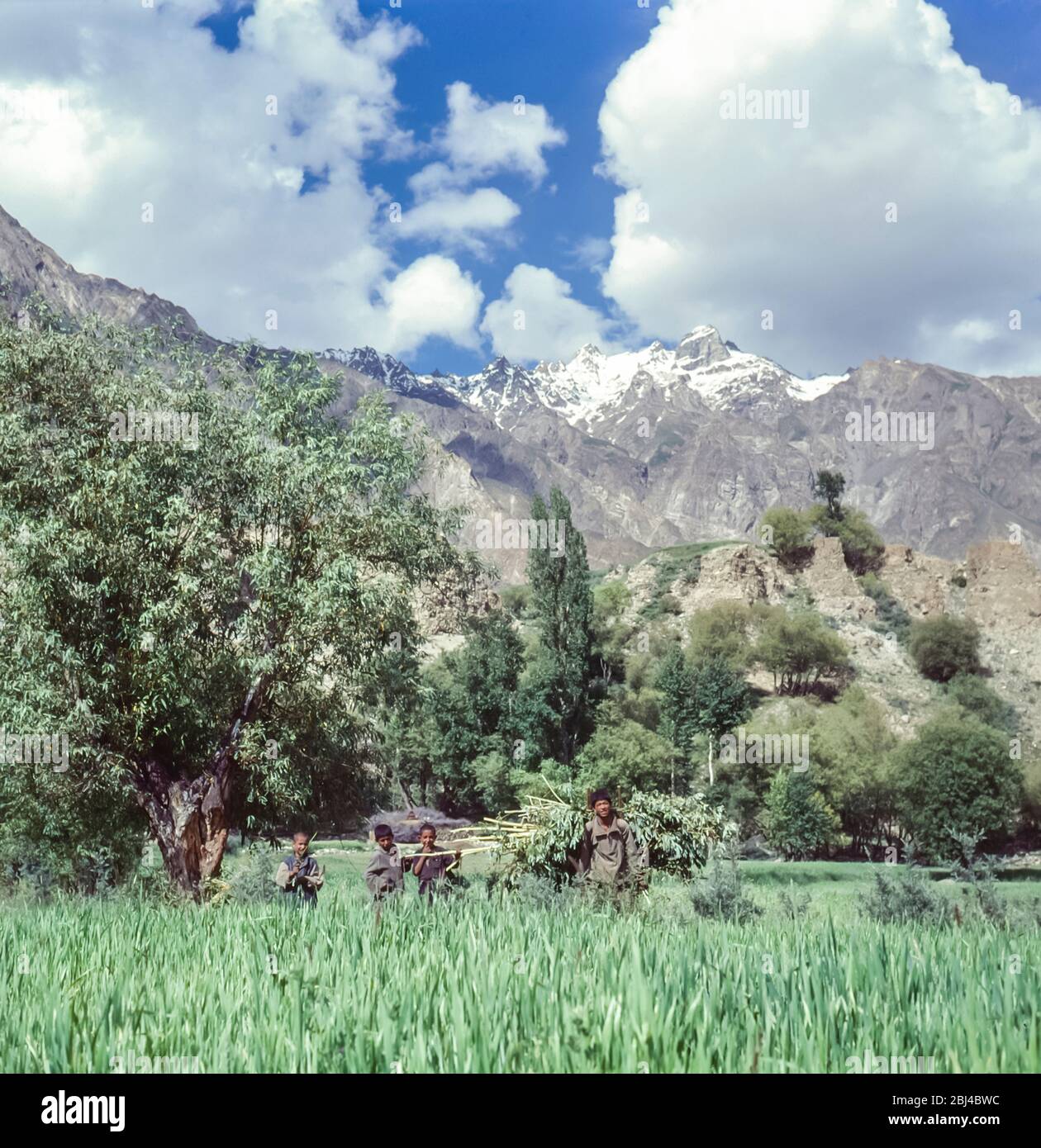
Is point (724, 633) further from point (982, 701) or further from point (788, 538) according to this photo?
point (788, 538)

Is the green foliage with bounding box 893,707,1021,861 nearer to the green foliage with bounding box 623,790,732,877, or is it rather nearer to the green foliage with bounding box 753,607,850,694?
the green foliage with bounding box 753,607,850,694

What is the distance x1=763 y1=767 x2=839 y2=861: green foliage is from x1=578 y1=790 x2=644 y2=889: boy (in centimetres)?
4933

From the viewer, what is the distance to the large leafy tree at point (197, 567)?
14070 millimetres

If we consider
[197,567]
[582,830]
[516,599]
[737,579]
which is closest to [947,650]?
[737,579]

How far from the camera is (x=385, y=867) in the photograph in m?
9.41

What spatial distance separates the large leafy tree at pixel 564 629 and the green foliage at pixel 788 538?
185 ft

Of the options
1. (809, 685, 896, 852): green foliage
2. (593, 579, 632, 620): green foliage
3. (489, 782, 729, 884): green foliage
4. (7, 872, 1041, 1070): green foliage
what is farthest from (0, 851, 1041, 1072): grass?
(593, 579, 632, 620): green foliage

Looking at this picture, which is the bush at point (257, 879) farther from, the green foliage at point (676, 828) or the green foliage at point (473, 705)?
the green foliage at point (473, 705)

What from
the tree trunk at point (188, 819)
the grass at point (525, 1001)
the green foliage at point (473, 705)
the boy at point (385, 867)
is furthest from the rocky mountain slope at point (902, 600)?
the grass at point (525, 1001)

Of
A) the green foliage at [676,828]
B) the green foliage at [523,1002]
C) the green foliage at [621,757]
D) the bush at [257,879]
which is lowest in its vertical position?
the green foliage at [621,757]

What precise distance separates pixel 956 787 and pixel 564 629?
2462cm

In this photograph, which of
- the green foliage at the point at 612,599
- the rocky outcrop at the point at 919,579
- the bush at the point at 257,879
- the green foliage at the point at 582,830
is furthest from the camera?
the rocky outcrop at the point at 919,579
